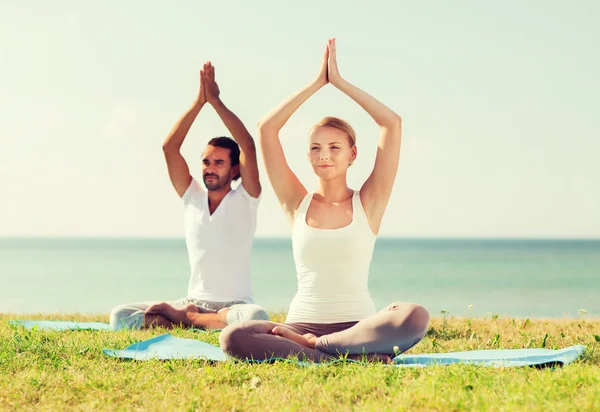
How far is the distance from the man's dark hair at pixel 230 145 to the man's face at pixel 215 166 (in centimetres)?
4

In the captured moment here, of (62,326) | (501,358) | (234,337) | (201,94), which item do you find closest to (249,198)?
(201,94)

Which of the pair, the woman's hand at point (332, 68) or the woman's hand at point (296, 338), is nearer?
the woman's hand at point (296, 338)

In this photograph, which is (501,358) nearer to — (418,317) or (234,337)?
(418,317)

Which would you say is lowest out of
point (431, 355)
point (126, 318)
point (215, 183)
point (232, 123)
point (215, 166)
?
point (126, 318)

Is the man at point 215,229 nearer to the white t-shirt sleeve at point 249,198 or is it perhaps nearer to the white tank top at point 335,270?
the white t-shirt sleeve at point 249,198

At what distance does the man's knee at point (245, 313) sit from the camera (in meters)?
6.54

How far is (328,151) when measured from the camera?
469 cm

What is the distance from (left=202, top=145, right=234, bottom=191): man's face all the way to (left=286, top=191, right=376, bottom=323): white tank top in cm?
256

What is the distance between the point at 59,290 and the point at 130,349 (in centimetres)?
2704

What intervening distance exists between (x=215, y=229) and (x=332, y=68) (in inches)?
105

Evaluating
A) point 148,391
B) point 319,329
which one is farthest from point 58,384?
point 319,329

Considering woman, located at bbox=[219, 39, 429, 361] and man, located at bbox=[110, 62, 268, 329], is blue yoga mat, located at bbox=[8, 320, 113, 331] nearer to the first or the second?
man, located at bbox=[110, 62, 268, 329]

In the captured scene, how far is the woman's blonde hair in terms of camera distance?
476 cm

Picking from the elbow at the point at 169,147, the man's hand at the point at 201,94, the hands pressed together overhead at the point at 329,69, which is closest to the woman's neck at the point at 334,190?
the hands pressed together overhead at the point at 329,69
